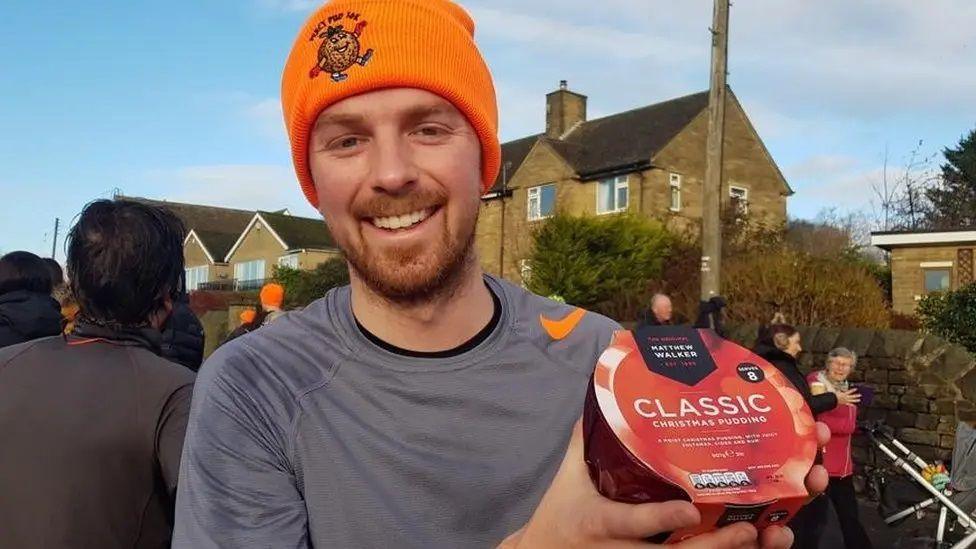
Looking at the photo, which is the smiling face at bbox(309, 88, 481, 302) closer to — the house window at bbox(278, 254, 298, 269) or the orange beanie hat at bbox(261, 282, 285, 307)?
the orange beanie hat at bbox(261, 282, 285, 307)

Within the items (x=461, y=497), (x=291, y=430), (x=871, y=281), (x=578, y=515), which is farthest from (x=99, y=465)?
(x=871, y=281)

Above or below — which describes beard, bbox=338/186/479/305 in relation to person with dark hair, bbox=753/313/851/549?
above

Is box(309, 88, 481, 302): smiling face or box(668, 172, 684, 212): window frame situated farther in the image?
box(668, 172, 684, 212): window frame

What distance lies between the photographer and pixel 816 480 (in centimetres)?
106

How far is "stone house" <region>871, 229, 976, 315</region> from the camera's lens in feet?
73.5

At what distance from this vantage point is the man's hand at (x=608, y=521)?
39.4 inches

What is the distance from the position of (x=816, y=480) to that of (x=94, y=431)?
2182 millimetres

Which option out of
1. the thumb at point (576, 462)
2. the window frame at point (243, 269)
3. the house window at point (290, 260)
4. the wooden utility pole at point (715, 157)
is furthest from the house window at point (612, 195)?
the thumb at point (576, 462)

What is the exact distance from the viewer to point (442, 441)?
1513mm

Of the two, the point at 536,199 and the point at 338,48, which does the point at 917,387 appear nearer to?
the point at 338,48

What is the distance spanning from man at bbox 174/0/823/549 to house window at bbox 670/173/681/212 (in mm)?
29699

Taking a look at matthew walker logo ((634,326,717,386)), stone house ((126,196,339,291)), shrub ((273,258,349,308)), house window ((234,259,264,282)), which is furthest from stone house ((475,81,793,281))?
matthew walker logo ((634,326,717,386))

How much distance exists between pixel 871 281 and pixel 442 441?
1469 cm

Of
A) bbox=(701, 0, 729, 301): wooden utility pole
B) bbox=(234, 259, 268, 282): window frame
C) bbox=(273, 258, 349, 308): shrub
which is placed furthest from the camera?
bbox=(234, 259, 268, 282): window frame
